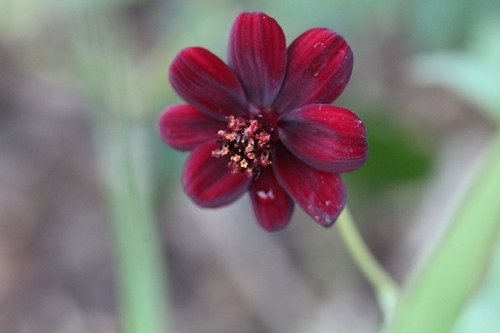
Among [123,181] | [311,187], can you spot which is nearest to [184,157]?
[123,181]

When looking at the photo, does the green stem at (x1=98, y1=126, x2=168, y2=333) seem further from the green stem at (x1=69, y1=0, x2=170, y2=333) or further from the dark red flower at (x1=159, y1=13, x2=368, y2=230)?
the dark red flower at (x1=159, y1=13, x2=368, y2=230)

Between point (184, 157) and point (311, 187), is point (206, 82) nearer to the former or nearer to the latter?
point (311, 187)

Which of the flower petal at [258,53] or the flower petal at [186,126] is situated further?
the flower petal at [186,126]

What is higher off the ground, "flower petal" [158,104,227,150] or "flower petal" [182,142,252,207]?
"flower petal" [158,104,227,150]

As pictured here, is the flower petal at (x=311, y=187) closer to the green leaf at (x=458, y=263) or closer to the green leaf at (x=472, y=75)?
the green leaf at (x=458, y=263)

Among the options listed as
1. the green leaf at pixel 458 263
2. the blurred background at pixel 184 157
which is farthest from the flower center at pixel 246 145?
the blurred background at pixel 184 157

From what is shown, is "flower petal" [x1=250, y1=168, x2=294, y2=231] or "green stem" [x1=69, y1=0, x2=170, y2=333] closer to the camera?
"flower petal" [x1=250, y1=168, x2=294, y2=231]

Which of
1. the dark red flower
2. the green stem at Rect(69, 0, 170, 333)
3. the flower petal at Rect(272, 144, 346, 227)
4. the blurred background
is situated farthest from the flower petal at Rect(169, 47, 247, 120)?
the blurred background
